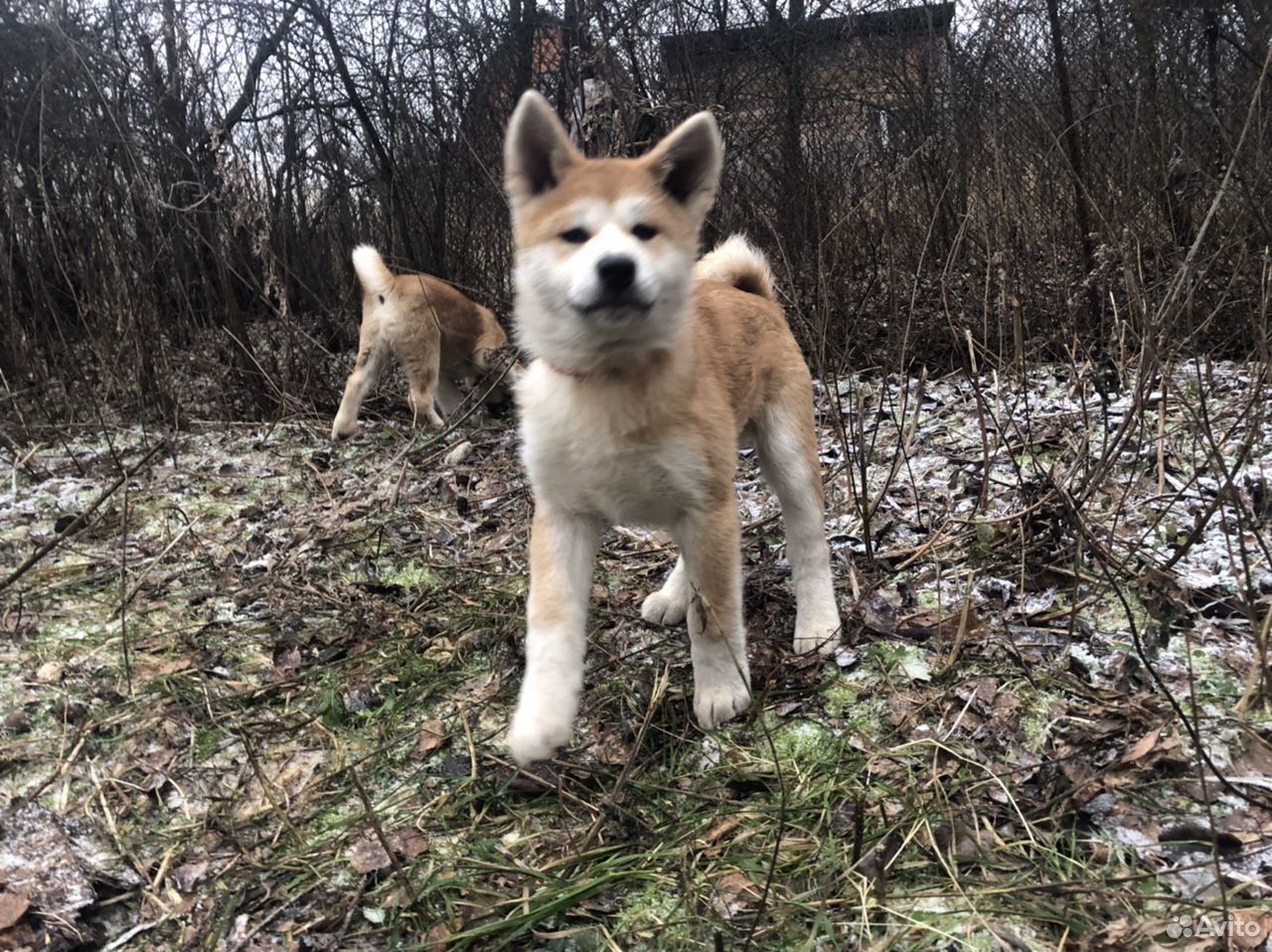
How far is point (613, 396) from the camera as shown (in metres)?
2.48

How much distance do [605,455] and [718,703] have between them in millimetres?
793

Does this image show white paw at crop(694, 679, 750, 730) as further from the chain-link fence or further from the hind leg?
the chain-link fence

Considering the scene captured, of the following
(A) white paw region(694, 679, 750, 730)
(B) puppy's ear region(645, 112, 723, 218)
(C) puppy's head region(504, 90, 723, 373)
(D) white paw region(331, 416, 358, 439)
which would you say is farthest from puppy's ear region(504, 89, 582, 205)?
(D) white paw region(331, 416, 358, 439)

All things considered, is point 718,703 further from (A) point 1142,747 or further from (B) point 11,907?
(B) point 11,907

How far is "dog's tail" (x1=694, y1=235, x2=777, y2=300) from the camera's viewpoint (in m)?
3.72

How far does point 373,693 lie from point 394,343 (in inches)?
173

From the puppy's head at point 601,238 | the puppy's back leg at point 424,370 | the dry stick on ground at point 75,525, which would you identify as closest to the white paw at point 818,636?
the puppy's head at point 601,238

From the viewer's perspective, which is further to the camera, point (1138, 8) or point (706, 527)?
point (1138, 8)

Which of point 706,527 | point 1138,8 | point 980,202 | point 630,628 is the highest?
point 1138,8

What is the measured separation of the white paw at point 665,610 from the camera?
3.22m

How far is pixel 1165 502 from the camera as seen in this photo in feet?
11.0

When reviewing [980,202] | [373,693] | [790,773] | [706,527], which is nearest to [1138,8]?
[980,202]

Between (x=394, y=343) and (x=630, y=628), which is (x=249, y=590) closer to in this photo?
(x=630, y=628)

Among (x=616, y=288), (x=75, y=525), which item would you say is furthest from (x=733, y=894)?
(x=75, y=525)
